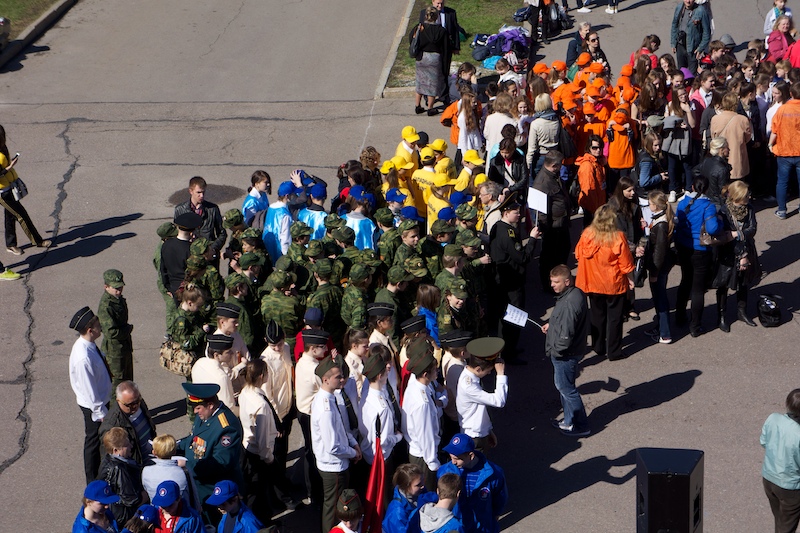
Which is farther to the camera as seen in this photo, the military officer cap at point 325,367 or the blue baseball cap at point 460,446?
the military officer cap at point 325,367

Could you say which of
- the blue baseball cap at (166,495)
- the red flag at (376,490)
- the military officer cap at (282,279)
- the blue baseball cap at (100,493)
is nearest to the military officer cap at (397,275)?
the military officer cap at (282,279)

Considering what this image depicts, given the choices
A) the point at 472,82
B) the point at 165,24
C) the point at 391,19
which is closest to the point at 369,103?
the point at 472,82

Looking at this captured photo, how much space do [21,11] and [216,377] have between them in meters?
17.3

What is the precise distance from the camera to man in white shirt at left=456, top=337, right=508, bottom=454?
806cm

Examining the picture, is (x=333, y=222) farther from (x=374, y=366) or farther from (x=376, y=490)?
(x=376, y=490)

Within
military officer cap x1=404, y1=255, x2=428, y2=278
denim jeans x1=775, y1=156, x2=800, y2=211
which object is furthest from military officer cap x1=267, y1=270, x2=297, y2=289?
denim jeans x1=775, y1=156, x2=800, y2=211

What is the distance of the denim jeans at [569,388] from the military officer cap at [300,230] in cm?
283

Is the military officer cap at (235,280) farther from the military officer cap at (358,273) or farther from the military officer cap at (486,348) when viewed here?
the military officer cap at (486,348)

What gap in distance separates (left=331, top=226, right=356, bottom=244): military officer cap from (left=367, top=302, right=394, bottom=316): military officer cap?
1.37 metres

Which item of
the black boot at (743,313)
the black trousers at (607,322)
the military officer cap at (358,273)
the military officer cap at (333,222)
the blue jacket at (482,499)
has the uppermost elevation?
the military officer cap at (333,222)

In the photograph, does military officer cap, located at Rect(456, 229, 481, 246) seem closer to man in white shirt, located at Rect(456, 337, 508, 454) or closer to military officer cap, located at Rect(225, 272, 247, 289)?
man in white shirt, located at Rect(456, 337, 508, 454)

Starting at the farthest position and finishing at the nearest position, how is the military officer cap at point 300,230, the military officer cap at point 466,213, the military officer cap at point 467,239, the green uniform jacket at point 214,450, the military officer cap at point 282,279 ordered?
Answer: the military officer cap at point 466,213, the military officer cap at point 300,230, the military officer cap at point 467,239, the military officer cap at point 282,279, the green uniform jacket at point 214,450

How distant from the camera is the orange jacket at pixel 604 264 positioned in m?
10.2

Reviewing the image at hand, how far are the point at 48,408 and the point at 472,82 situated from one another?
28.0ft
